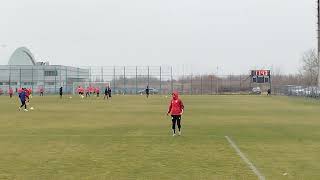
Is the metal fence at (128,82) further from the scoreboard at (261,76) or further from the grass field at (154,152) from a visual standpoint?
the grass field at (154,152)

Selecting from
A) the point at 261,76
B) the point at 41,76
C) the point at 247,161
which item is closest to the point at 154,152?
the point at 247,161

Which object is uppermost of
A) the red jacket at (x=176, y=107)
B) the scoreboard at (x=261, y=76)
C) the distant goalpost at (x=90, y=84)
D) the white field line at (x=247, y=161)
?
the scoreboard at (x=261, y=76)

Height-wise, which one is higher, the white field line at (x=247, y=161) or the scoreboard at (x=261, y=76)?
the scoreboard at (x=261, y=76)

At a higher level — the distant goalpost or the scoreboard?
the scoreboard

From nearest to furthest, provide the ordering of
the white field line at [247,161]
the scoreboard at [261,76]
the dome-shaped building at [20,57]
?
the white field line at [247,161], the scoreboard at [261,76], the dome-shaped building at [20,57]

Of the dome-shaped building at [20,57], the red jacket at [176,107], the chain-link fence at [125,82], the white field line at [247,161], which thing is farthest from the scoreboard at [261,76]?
the white field line at [247,161]

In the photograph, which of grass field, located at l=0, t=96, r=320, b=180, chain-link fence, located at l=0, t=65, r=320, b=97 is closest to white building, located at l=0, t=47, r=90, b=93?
chain-link fence, located at l=0, t=65, r=320, b=97

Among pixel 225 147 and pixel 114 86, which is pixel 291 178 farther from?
pixel 114 86

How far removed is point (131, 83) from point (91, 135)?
294 feet

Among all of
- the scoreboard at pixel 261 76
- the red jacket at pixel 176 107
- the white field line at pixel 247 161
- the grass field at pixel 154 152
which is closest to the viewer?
the white field line at pixel 247 161

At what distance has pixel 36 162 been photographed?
12.7 metres

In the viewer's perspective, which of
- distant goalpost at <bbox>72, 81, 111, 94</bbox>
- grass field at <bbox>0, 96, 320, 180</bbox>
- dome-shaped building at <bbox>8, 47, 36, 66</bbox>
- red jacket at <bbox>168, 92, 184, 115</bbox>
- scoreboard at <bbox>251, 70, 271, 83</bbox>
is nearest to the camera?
grass field at <bbox>0, 96, 320, 180</bbox>

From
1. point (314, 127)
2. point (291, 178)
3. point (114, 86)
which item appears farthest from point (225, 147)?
point (114, 86)

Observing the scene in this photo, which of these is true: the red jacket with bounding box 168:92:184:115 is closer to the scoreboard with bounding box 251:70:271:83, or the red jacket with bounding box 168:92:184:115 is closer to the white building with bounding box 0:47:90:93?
the scoreboard with bounding box 251:70:271:83
